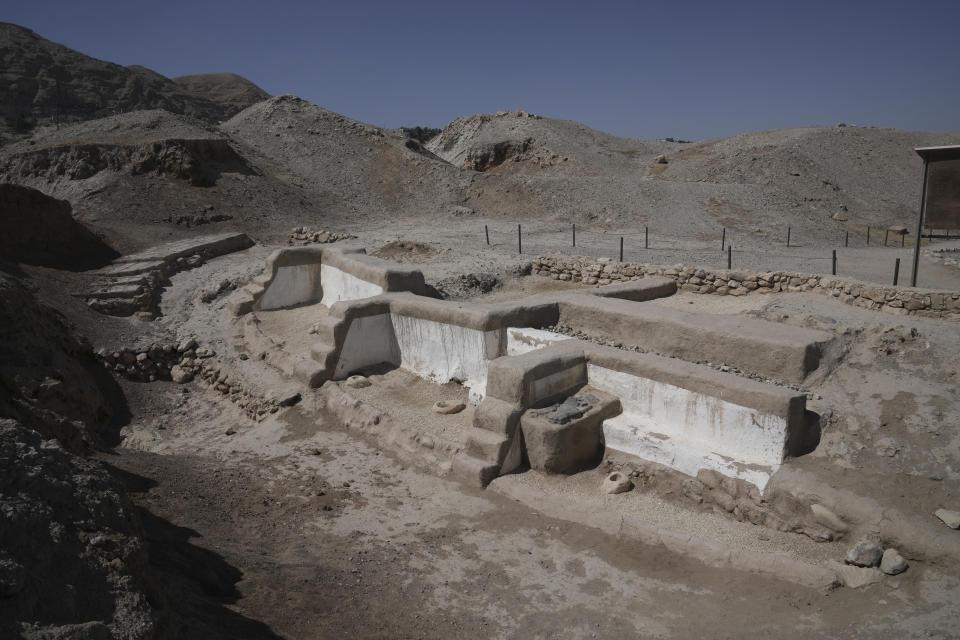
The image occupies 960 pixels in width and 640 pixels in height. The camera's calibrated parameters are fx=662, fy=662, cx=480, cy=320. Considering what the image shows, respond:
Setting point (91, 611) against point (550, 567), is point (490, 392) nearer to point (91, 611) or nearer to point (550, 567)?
point (550, 567)

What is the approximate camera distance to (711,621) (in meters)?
4.59

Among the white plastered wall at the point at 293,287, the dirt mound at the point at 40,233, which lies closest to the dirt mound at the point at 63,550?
the white plastered wall at the point at 293,287

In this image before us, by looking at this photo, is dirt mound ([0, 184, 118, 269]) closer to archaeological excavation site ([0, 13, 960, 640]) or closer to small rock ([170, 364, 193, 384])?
archaeological excavation site ([0, 13, 960, 640])

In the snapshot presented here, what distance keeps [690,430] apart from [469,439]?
7.23ft

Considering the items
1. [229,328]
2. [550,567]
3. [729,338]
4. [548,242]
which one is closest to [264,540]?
[550,567]

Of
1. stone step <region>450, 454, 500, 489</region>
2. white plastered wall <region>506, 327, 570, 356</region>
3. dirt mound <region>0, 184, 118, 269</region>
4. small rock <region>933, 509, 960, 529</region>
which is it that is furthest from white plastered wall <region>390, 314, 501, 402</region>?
dirt mound <region>0, 184, 118, 269</region>

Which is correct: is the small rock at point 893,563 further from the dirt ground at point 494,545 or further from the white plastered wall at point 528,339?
the white plastered wall at point 528,339

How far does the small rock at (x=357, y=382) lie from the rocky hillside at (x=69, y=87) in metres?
43.4

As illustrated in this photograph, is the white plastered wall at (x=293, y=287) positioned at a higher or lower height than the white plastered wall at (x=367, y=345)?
higher

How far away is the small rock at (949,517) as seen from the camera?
16.3 ft

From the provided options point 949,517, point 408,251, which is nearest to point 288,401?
point 949,517

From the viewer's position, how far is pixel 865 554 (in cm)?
496

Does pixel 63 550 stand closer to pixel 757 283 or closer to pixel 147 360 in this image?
pixel 147 360

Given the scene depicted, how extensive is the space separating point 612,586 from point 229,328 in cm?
874
